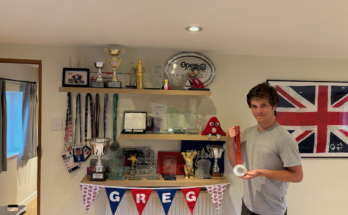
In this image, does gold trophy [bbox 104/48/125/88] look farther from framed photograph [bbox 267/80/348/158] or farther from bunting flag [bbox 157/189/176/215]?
framed photograph [bbox 267/80/348/158]

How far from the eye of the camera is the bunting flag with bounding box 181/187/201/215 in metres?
2.16

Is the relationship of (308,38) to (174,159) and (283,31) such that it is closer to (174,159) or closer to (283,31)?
(283,31)

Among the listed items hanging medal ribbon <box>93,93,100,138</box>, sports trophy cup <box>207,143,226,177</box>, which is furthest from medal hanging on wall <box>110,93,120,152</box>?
sports trophy cup <box>207,143,226,177</box>

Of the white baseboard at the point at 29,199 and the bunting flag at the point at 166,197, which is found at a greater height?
the bunting flag at the point at 166,197


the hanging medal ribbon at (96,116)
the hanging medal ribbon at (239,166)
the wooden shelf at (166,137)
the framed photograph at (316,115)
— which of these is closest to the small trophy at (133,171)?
the wooden shelf at (166,137)

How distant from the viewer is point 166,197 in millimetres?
2152

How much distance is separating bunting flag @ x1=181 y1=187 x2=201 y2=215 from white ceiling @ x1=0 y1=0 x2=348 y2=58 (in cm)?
129

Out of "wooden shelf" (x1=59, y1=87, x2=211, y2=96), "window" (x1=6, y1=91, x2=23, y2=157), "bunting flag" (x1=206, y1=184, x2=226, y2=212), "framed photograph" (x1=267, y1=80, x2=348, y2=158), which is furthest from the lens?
"window" (x1=6, y1=91, x2=23, y2=157)

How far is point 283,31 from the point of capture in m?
1.65

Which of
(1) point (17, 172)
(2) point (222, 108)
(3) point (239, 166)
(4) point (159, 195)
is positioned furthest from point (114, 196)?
(1) point (17, 172)

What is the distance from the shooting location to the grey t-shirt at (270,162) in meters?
1.60

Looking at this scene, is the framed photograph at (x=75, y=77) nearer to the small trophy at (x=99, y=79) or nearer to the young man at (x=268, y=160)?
the small trophy at (x=99, y=79)

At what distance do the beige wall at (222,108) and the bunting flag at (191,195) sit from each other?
0.32 m

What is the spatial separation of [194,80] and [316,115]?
1.39 meters
